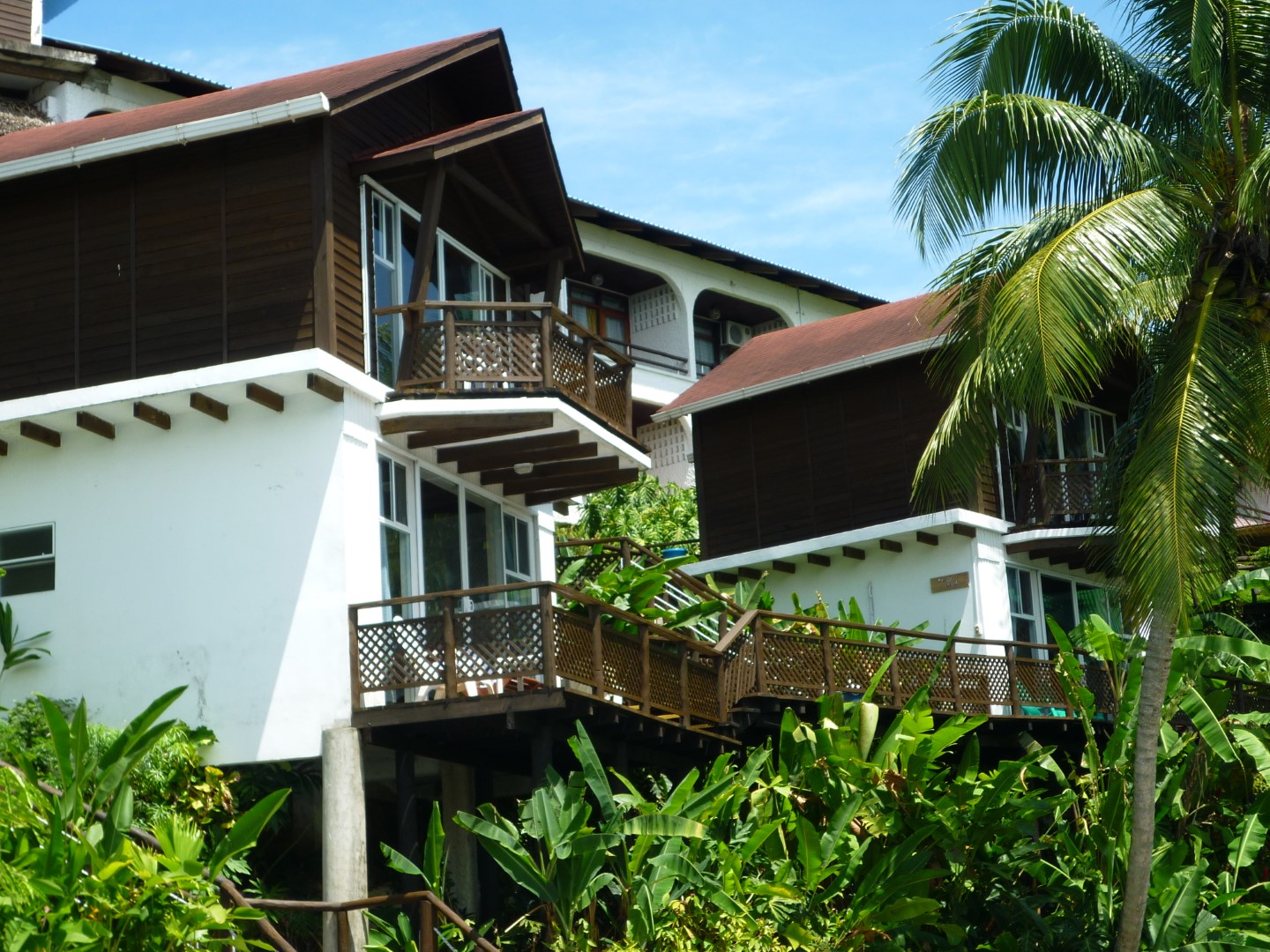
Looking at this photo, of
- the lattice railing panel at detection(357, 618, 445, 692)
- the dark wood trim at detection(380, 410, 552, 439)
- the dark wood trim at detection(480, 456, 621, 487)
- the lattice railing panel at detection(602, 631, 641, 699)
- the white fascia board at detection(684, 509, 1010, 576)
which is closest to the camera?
the lattice railing panel at detection(357, 618, 445, 692)

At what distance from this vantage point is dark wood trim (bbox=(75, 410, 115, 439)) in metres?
18.9

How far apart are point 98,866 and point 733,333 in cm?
3608

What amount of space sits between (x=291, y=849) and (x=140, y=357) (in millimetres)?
5550

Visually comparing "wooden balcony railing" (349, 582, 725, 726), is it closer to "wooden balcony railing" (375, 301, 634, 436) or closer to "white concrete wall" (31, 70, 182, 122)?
"wooden balcony railing" (375, 301, 634, 436)

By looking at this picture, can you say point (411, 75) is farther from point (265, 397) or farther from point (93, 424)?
point (93, 424)

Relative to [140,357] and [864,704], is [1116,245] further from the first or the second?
[140,357]

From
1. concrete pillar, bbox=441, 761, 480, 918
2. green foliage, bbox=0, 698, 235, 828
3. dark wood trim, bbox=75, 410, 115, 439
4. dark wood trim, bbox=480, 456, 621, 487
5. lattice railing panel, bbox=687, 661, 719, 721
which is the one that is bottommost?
concrete pillar, bbox=441, 761, 480, 918

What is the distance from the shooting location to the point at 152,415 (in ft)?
61.3

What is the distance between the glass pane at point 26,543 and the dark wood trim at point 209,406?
7.26 ft

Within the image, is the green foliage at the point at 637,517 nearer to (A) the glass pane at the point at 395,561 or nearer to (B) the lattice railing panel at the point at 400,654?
(A) the glass pane at the point at 395,561

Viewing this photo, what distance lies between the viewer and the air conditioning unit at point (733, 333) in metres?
45.0

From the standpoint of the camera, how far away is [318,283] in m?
18.5

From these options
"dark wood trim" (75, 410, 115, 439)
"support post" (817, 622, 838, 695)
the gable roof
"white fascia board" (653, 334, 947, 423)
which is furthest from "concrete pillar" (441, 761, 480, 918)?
the gable roof

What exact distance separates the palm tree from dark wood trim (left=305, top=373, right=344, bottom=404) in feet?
19.3
